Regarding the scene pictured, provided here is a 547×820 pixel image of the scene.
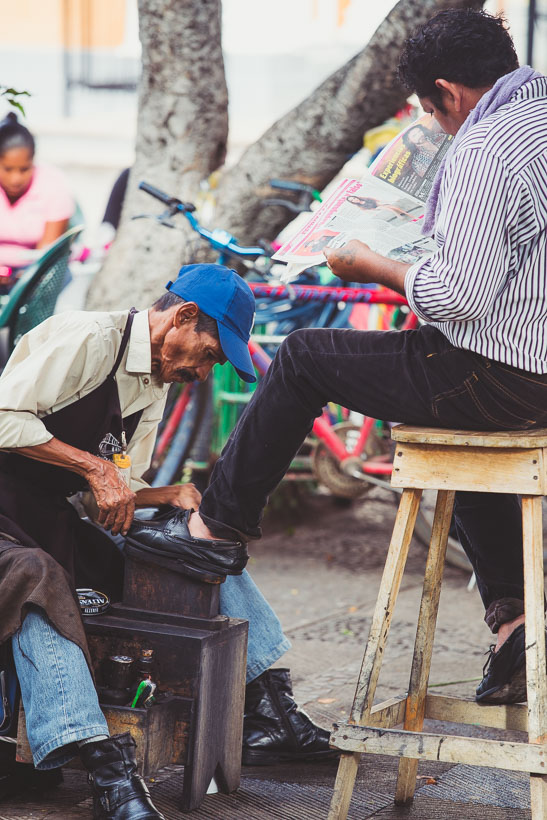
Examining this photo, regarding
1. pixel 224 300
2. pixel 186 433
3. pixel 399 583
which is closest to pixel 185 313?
pixel 224 300

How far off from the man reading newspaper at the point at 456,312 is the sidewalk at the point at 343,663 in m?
0.31

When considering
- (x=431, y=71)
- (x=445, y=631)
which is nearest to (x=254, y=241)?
(x=445, y=631)

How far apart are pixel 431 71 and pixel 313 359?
0.73 metres

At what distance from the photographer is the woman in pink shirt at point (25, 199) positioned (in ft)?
20.7

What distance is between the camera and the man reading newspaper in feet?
6.81

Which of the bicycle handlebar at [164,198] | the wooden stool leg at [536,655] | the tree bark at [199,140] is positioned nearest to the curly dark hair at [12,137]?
the tree bark at [199,140]

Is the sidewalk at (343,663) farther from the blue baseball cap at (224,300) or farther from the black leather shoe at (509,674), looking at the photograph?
the blue baseball cap at (224,300)

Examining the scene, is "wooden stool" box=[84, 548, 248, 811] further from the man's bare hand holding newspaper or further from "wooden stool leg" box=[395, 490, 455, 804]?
the man's bare hand holding newspaper

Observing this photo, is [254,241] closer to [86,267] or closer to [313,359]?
[86,267]

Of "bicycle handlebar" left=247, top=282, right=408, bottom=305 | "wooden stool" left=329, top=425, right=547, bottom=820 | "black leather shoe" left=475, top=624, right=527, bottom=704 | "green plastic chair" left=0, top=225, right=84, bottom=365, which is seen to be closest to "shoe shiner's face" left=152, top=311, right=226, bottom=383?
"wooden stool" left=329, top=425, right=547, bottom=820

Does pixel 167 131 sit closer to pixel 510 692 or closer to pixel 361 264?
pixel 361 264

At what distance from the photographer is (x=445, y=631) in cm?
414

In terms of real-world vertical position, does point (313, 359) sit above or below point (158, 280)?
below

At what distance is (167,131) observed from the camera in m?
5.02
